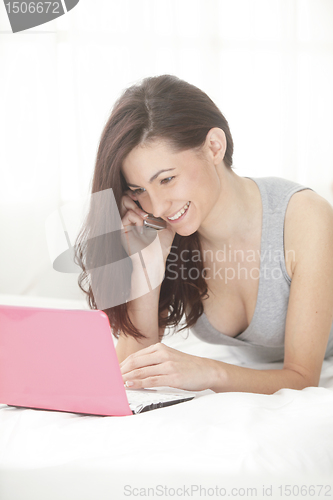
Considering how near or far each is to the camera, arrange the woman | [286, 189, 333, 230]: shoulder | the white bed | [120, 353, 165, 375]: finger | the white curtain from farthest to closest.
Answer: the white curtain
[286, 189, 333, 230]: shoulder
the woman
[120, 353, 165, 375]: finger
the white bed

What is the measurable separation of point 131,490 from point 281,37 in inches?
87.3

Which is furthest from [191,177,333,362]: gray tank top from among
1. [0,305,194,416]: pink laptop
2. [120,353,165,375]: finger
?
[0,305,194,416]: pink laptop

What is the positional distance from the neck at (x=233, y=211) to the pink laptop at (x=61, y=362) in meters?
0.61

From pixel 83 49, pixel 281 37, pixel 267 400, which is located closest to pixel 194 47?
pixel 281 37

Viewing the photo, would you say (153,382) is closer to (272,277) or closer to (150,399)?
(150,399)

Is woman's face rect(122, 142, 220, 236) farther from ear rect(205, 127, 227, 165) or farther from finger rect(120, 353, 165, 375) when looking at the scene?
finger rect(120, 353, 165, 375)

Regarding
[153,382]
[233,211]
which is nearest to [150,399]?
[153,382]

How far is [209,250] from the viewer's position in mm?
1354

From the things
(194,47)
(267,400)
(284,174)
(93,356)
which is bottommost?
(284,174)

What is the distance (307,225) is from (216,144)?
30cm

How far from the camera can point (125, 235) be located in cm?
122

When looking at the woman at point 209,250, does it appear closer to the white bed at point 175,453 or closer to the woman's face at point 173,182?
the woman's face at point 173,182

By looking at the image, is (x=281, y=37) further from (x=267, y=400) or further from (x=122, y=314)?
(x=267, y=400)

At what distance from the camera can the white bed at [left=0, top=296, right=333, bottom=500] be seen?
0.59 metres
